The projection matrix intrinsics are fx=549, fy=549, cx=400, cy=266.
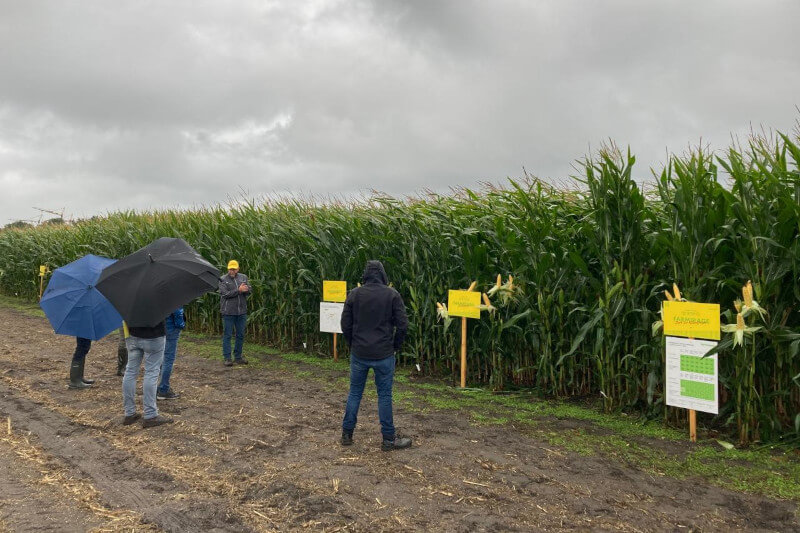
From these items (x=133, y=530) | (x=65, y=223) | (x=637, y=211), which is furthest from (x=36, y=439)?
(x=65, y=223)

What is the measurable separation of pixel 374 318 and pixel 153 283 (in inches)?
94.3

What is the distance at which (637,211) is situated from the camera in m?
6.32

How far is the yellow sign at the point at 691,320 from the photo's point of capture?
5.48 metres

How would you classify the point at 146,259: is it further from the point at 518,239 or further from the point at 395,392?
the point at 518,239

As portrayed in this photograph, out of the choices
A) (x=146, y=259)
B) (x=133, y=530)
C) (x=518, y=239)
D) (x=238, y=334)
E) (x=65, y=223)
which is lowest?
(x=133, y=530)

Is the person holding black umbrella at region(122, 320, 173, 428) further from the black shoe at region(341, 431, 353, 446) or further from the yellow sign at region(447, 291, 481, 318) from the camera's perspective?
the yellow sign at region(447, 291, 481, 318)

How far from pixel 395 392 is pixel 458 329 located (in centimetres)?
139

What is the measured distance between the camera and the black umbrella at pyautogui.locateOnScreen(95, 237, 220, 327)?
5.63 m

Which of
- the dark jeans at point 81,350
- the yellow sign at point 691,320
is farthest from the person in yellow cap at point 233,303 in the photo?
the yellow sign at point 691,320

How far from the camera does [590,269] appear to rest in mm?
7145

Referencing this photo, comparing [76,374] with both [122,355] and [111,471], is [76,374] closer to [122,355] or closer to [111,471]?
[122,355]

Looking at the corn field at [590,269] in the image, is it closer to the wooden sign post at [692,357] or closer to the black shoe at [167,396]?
the wooden sign post at [692,357]

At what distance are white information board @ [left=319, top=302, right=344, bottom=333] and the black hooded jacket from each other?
14.2 feet

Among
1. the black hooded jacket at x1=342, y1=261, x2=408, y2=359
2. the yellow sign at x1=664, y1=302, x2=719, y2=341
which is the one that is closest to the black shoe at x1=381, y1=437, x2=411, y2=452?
the black hooded jacket at x1=342, y1=261, x2=408, y2=359
